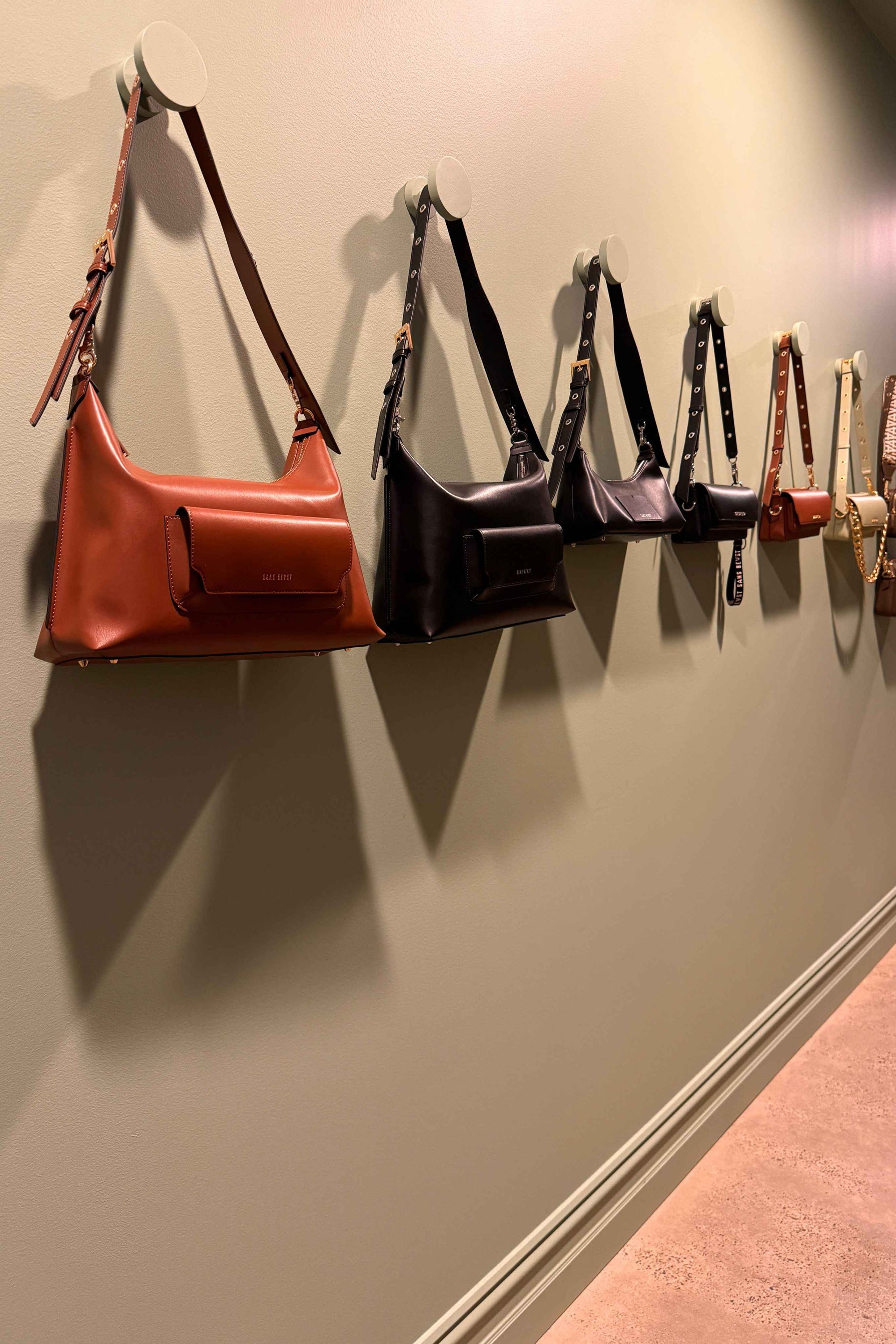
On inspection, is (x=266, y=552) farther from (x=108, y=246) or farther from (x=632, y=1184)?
(x=632, y=1184)

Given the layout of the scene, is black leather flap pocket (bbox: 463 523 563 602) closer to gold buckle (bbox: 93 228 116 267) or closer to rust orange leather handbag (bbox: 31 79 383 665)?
rust orange leather handbag (bbox: 31 79 383 665)

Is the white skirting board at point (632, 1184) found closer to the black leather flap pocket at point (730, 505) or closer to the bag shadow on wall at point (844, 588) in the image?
the bag shadow on wall at point (844, 588)

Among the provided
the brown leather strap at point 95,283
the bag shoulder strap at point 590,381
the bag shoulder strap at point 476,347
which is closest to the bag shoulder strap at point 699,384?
the bag shoulder strap at point 590,381

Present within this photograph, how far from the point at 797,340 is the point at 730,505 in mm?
543

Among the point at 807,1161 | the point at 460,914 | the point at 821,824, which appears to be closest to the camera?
the point at 460,914

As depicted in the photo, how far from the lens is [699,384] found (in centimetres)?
168

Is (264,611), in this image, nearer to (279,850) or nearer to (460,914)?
(279,850)

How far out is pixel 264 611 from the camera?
83 cm

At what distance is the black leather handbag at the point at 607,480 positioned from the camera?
1354 millimetres

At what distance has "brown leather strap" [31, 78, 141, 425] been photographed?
2.50ft

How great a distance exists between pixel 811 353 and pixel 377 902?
1.73 m

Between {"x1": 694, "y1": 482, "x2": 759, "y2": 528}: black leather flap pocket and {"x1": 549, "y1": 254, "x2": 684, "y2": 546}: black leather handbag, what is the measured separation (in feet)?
0.51

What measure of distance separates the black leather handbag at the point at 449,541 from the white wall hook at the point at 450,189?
0.02 metres

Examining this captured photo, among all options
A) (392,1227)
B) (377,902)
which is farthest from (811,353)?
(392,1227)
